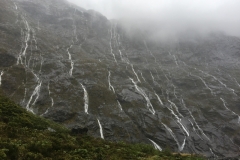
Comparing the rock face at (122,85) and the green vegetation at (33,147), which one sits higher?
the rock face at (122,85)

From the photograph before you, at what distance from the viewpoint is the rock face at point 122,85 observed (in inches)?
2717

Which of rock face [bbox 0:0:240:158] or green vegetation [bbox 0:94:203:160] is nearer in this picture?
green vegetation [bbox 0:94:203:160]

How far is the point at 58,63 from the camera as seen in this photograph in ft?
335

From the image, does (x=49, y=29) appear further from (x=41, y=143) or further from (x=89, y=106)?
(x=41, y=143)

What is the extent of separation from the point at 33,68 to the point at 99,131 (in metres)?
45.8

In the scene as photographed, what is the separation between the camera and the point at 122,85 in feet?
314

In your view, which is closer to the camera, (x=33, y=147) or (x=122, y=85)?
(x=33, y=147)


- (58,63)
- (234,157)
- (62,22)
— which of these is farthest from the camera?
(62,22)

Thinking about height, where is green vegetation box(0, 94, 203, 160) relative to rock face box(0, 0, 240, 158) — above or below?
below

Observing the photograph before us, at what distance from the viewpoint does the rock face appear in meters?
69.0

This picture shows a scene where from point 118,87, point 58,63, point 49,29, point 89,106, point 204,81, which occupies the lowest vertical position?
point 89,106

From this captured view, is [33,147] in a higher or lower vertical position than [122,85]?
lower

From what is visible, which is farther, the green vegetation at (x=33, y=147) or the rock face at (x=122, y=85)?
the rock face at (x=122, y=85)

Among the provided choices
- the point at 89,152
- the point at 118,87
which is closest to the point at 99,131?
the point at 118,87
